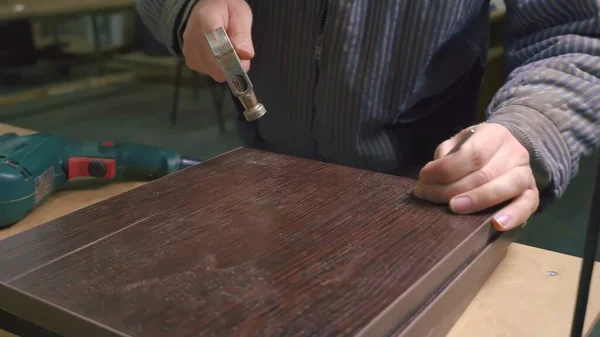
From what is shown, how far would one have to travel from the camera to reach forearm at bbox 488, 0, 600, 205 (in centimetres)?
60

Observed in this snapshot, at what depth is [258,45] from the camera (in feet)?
2.69

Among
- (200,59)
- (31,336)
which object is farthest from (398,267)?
(200,59)

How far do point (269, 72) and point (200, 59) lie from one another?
0.15 m

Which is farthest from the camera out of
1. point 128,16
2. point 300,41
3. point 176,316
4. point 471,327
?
point 128,16

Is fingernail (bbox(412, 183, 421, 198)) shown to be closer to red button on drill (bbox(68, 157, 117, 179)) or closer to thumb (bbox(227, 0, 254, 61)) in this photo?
thumb (bbox(227, 0, 254, 61))

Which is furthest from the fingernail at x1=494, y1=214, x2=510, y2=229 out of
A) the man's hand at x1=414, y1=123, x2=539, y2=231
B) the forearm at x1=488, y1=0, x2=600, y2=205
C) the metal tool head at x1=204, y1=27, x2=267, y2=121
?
the metal tool head at x1=204, y1=27, x2=267, y2=121

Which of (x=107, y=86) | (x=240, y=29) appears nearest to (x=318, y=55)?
(x=240, y=29)

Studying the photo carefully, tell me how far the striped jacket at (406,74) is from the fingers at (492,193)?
7cm

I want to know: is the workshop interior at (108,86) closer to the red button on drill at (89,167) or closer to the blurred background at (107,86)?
the blurred background at (107,86)

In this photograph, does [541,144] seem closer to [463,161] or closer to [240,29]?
[463,161]

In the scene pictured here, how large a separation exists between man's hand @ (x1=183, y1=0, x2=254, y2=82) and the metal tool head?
6cm

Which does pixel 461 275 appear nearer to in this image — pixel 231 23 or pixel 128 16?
pixel 231 23

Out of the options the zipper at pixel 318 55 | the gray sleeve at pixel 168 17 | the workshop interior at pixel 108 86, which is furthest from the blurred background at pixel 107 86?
the zipper at pixel 318 55

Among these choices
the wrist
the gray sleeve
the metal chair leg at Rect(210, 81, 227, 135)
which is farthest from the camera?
the metal chair leg at Rect(210, 81, 227, 135)
